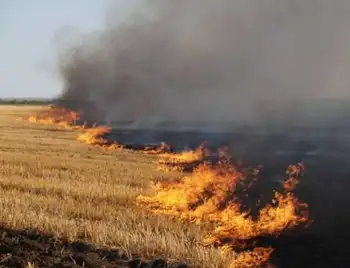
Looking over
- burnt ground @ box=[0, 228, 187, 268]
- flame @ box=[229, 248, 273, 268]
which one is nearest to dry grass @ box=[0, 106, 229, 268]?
flame @ box=[229, 248, 273, 268]

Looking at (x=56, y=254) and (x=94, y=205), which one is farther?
(x=94, y=205)

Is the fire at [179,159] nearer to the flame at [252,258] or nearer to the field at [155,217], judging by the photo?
the field at [155,217]

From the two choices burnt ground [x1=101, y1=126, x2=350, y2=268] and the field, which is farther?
burnt ground [x1=101, y1=126, x2=350, y2=268]

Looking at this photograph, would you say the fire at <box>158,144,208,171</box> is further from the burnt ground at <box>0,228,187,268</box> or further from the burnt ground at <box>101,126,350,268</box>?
the burnt ground at <box>0,228,187,268</box>

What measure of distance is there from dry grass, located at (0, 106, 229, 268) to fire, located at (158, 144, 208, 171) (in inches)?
30.3

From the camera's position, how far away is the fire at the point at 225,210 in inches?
488

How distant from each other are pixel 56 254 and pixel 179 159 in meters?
17.7

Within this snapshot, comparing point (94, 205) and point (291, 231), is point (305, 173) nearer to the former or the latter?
point (291, 231)

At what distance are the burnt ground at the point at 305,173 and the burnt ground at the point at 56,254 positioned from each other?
3.46m

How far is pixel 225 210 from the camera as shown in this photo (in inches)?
571

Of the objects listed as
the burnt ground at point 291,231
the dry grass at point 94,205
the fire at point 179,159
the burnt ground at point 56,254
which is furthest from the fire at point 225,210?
the fire at point 179,159

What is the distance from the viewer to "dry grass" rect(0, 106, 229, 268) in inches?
434

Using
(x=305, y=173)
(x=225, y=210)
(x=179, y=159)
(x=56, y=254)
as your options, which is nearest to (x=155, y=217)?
(x=225, y=210)

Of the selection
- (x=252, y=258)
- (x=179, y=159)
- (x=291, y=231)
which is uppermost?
(x=179, y=159)
